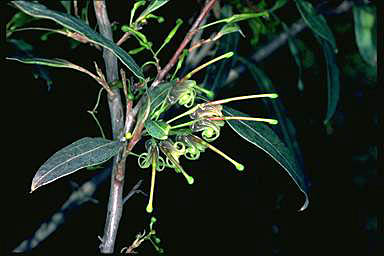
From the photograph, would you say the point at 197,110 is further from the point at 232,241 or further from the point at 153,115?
the point at 232,241

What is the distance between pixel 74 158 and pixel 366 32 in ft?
1.94

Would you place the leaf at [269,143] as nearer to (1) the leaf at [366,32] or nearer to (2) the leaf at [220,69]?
(2) the leaf at [220,69]

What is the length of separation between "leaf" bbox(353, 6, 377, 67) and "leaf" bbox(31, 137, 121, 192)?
0.53 m

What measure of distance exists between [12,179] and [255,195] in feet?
1.85

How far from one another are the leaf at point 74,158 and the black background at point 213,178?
1.08ft

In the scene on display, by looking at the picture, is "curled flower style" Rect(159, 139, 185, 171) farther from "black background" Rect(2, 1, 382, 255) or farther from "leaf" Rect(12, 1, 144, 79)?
"black background" Rect(2, 1, 382, 255)

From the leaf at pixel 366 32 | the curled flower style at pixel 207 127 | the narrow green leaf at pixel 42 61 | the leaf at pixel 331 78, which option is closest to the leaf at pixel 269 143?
the curled flower style at pixel 207 127

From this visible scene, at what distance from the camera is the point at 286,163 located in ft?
1.68

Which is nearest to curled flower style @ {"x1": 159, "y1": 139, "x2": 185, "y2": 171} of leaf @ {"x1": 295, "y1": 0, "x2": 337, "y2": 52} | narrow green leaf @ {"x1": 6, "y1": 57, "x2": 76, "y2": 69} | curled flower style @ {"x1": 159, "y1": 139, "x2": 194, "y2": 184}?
curled flower style @ {"x1": 159, "y1": 139, "x2": 194, "y2": 184}

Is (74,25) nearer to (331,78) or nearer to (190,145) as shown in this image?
(190,145)

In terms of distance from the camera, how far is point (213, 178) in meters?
1.16

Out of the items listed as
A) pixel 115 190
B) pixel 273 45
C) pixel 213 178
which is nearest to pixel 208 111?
pixel 115 190

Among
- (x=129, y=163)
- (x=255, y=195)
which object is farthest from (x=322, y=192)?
(x=129, y=163)

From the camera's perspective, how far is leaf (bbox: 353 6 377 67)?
0.84 metres
